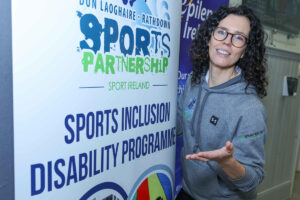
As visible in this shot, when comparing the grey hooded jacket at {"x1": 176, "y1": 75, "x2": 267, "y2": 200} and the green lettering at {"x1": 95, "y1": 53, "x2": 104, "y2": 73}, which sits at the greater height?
the green lettering at {"x1": 95, "y1": 53, "x2": 104, "y2": 73}

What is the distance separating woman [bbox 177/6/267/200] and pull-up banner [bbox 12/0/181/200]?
140 mm

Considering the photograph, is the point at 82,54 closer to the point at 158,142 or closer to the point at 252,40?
the point at 158,142

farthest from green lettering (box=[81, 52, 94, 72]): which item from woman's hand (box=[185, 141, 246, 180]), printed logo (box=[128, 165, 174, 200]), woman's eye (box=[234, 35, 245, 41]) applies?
woman's eye (box=[234, 35, 245, 41])

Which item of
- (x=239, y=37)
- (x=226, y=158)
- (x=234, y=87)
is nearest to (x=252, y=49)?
(x=239, y=37)

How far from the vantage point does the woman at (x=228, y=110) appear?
1.08 m

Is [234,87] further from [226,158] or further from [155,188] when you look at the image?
[155,188]

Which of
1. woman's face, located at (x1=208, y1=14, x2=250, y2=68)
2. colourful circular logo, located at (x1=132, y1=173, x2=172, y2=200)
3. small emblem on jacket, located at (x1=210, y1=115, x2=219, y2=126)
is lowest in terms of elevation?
colourful circular logo, located at (x1=132, y1=173, x2=172, y2=200)

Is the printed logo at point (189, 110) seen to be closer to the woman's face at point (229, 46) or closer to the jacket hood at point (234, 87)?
the jacket hood at point (234, 87)

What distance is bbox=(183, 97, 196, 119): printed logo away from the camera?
4.22 feet

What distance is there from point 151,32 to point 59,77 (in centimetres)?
48

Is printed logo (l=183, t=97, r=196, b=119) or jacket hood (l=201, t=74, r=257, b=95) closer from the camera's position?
jacket hood (l=201, t=74, r=257, b=95)

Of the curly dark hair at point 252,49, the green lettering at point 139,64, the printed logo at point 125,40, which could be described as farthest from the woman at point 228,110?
the green lettering at point 139,64

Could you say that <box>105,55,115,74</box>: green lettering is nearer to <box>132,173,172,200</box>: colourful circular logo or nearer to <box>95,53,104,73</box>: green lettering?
<box>95,53,104,73</box>: green lettering

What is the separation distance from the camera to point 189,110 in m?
1.30
